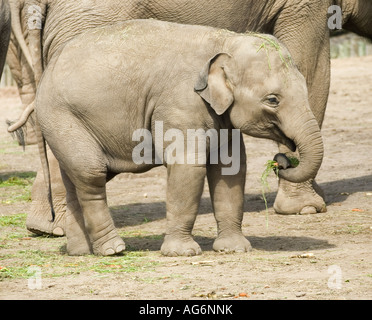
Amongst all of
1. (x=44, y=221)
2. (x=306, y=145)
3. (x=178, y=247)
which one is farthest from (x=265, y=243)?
(x=44, y=221)

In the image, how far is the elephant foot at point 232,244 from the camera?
22.0ft

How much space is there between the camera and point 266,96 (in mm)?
6387

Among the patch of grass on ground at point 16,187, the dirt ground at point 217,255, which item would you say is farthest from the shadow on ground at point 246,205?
the patch of grass on ground at point 16,187

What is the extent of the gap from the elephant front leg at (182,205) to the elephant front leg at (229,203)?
8.9 inches

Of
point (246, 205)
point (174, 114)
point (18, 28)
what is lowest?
point (246, 205)

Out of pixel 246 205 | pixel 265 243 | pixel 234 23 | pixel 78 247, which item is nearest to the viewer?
pixel 78 247

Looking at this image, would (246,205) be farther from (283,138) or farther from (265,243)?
(283,138)

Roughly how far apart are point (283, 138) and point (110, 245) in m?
1.32

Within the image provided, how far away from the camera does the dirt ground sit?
18.2ft

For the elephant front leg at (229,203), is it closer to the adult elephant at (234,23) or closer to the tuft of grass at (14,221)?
the adult elephant at (234,23)

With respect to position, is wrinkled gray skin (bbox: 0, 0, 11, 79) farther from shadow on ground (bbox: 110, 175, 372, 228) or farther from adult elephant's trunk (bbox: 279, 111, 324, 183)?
adult elephant's trunk (bbox: 279, 111, 324, 183)

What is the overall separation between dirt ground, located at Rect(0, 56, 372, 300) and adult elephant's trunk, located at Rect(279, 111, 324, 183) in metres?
0.52
